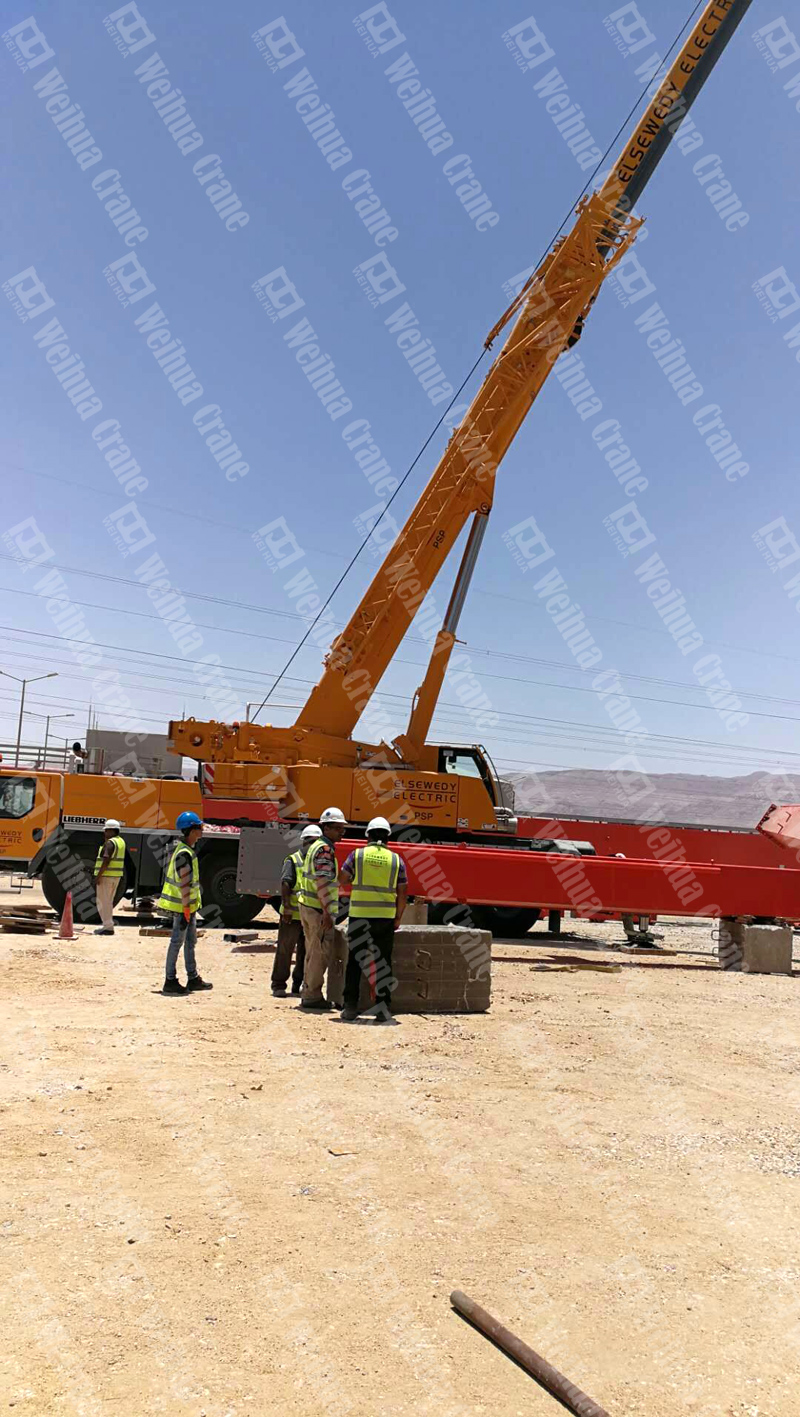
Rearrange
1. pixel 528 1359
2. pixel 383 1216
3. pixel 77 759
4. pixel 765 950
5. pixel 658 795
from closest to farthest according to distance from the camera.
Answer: pixel 528 1359
pixel 383 1216
pixel 765 950
pixel 77 759
pixel 658 795

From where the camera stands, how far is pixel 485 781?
1481 cm

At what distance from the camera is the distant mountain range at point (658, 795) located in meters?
134

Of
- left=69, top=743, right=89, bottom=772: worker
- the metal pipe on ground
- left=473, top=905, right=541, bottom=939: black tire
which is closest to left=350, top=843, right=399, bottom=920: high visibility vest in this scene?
the metal pipe on ground

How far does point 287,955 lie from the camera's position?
9.39 meters

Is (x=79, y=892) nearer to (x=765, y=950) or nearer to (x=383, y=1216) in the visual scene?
(x=765, y=950)

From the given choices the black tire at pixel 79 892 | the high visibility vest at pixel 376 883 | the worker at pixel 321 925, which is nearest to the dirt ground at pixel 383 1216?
the worker at pixel 321 925

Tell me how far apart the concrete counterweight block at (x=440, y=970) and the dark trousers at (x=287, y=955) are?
114 centimetres

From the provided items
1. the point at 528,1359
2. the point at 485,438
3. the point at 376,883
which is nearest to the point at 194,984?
the point at 376,883

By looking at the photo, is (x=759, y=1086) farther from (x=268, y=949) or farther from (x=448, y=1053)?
(x=268, y=949)

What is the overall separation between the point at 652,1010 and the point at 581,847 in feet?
19.7

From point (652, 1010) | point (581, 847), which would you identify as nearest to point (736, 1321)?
point (652, 1010)

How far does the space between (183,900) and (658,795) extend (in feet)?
520

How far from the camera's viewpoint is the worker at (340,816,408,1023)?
8.16 m

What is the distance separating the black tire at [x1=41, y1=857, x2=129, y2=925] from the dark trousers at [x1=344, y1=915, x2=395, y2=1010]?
282 inches
